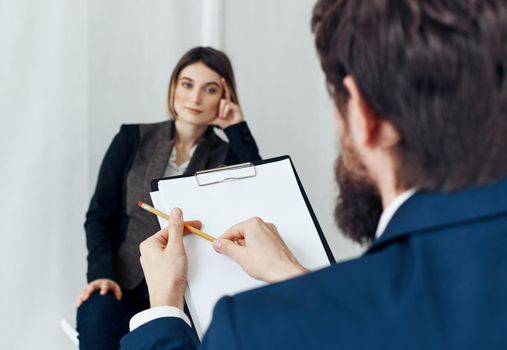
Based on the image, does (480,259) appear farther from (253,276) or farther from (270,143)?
(270,143)

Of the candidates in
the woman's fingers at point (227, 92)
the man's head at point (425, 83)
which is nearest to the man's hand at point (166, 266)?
the man's head at point (425, 83)

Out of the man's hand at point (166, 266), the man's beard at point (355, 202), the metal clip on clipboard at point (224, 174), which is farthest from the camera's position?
the metal clip on clipboard at point (224, 174)

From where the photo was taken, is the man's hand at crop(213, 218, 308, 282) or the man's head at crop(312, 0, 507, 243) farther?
the man's hand at crop(213, 218, 308, 282)

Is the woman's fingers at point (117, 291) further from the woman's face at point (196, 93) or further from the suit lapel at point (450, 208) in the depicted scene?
the suit lapel at point (450, 208)

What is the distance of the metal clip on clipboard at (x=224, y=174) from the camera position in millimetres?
1031

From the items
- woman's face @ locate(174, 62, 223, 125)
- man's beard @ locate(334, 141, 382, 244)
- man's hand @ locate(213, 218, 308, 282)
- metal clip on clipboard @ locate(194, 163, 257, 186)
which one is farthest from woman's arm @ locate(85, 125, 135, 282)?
man's beard @ locate(334, 141, 382, 244)

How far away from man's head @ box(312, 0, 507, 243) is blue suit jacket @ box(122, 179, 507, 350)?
0.10 ft

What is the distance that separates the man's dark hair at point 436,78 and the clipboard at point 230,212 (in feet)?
1.38

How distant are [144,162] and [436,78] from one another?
1.29 m

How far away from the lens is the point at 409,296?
490 mm

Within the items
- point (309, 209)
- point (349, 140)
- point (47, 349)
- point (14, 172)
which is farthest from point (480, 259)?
point (47, 349)

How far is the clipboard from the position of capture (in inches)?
35.6

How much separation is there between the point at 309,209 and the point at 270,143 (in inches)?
47.9

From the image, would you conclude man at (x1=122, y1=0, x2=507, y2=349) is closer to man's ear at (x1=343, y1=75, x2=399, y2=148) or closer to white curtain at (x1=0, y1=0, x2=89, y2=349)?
man's ear at (x1=343, y1=75, x2=399, y2=148)
